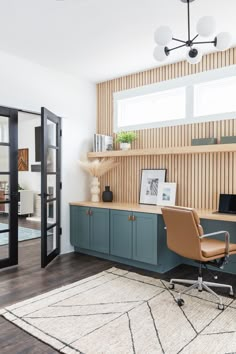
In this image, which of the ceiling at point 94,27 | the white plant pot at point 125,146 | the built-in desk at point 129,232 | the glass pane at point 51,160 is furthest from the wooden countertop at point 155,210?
the ceiling at point 94,27

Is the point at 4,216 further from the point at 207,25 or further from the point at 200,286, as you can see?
the point at 207,25

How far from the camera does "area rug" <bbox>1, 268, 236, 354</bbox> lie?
2.23 m

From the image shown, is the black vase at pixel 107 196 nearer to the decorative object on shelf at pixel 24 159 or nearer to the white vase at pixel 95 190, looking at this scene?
the white vase at pixel 95 190

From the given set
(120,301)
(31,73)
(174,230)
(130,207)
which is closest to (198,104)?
(130,207)

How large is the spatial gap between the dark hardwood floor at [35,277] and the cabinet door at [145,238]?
0.20 meters

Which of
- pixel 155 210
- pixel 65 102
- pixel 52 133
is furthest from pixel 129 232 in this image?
pixel 65 102

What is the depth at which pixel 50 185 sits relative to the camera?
14.8 ft

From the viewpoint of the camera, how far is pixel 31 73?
4.42 metres

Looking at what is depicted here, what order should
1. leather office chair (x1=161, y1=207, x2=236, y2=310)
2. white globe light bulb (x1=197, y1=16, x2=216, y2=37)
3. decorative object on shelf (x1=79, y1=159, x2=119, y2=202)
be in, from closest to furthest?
white globe light bulb (x1=197, y1=16, x2=216, y2=37) < leather office chair (x1=161, y1=207, x2=236, y2=310) < decorative object on shelf (x1=79, y1=159, x2=119, y2=202)

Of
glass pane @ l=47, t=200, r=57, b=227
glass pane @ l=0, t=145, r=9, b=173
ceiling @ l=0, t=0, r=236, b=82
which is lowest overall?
glass pane @ l=47, t=200, r=57, b=227

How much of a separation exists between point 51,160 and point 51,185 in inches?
15.0

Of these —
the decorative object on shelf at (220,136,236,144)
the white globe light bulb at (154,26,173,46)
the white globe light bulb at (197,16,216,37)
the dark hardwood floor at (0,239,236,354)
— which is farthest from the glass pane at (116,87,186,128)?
the dark hardwood floor at (0,239,236,354)

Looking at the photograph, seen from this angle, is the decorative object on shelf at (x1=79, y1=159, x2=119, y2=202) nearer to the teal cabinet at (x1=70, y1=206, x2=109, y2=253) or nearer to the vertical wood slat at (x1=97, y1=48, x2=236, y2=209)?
the vertical wood slat at (x1=97, y1=48, x2=236, y2=209)

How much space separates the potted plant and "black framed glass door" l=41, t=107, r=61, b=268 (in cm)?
100
